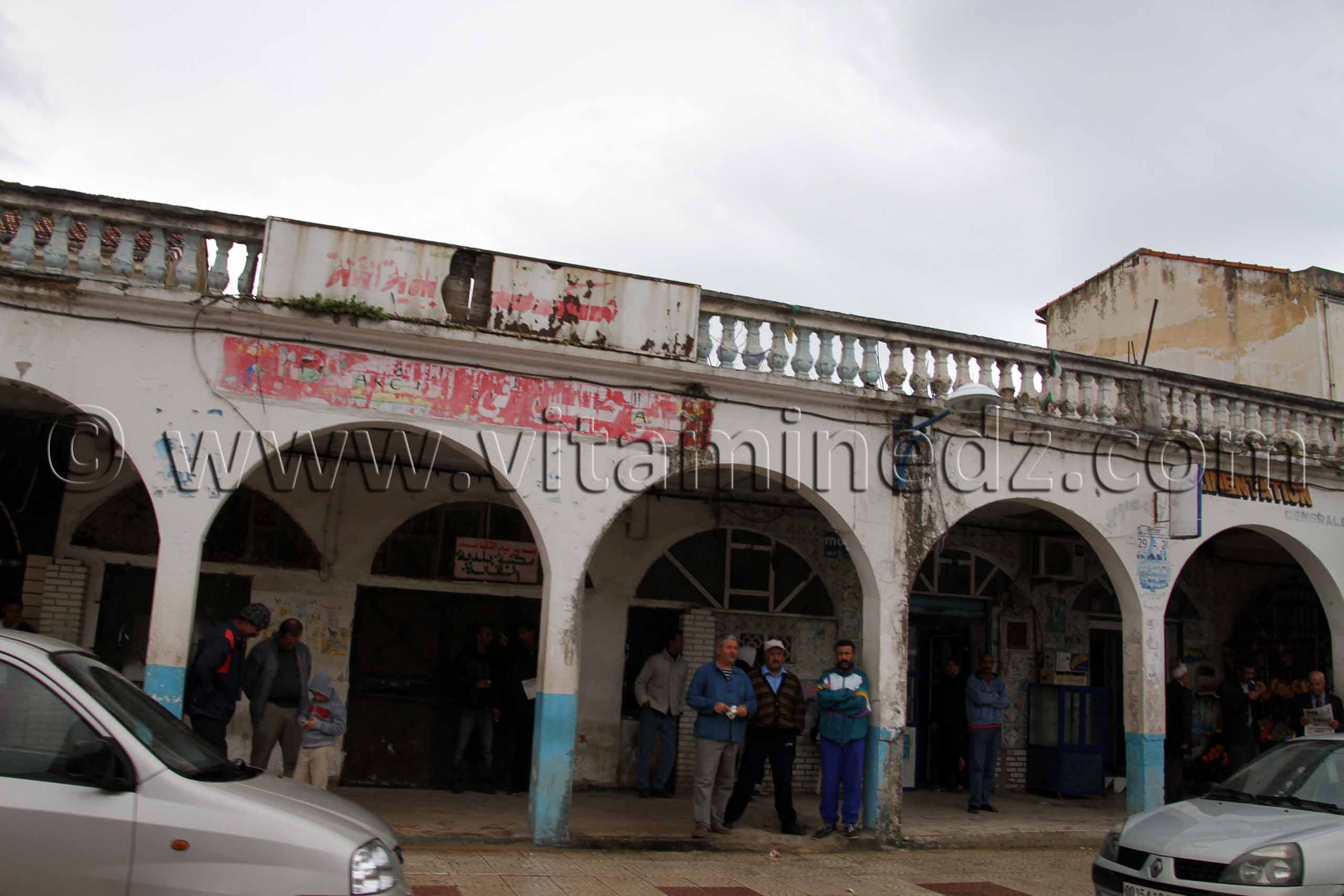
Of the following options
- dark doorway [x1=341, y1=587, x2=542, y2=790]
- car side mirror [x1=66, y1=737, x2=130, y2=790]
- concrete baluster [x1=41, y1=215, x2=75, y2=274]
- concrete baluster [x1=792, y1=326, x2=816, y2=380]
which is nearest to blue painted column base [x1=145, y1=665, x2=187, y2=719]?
concrete baluster [x1=41, y1=215, x2=75, y2=274]

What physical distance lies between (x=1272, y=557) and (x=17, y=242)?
15152 millimetres

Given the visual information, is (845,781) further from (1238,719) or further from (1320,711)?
(1320,711)

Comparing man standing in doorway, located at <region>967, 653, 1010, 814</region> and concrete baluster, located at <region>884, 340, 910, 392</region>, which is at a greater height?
concrete baluster, located at <region>884, 340, 910, 392</region>

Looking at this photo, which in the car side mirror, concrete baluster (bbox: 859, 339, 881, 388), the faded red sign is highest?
concrete baluster (bbox: 859, 339, 881, 388)

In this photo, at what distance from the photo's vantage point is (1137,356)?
56.2ft

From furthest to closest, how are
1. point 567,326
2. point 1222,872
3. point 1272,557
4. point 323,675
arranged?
point 1272,557 < point 567,326 < point 323,675 < point 1222,872

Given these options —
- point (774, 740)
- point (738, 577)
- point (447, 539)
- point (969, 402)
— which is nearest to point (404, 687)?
point (447, 539)

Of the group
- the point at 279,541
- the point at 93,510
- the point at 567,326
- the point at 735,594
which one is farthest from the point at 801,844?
the point at 93,510

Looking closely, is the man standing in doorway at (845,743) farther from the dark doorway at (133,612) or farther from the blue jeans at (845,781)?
the dark doorway at (133,612)

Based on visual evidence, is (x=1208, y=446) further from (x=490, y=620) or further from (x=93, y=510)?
(x=93, y=510)

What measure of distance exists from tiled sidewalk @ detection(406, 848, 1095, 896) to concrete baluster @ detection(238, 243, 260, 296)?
4.48 metres

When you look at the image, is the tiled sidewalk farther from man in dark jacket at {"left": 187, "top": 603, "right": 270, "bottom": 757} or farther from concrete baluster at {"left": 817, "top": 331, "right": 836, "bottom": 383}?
concrete baluster at {"left": 817, "top": 331, "right": 836, "bottom": 383}

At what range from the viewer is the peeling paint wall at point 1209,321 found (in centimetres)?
1497

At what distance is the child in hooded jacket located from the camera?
822cm
